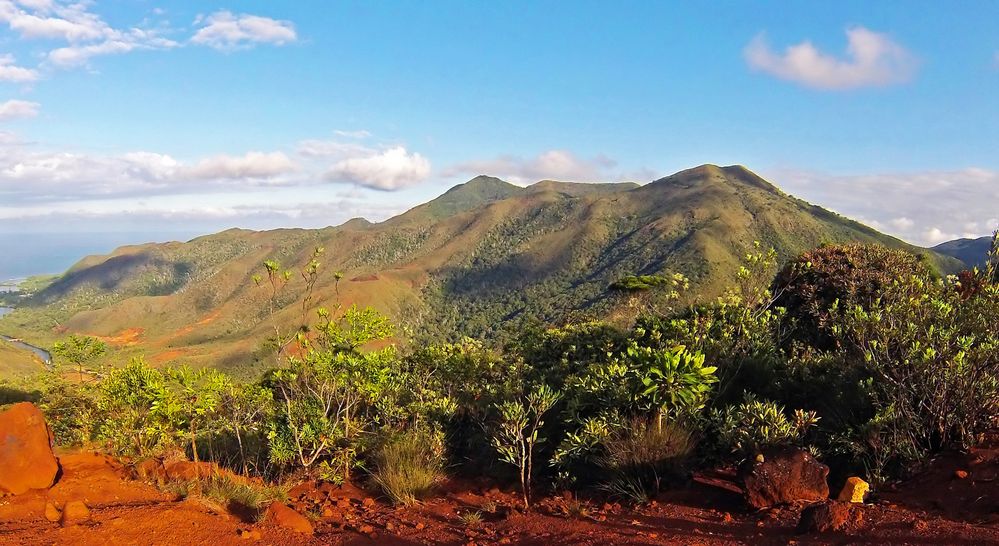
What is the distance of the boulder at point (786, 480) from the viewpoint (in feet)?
18.5

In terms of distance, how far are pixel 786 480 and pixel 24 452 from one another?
8.97 m

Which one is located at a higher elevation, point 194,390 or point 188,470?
point 194,390

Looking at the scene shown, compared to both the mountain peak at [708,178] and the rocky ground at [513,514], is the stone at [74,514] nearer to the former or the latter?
the rocky ground at [513,514]

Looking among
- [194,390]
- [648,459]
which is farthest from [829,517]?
[194,390]

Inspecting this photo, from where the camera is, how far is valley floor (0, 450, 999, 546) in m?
4.78

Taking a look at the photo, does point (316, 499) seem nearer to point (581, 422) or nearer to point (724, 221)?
point (581, 422)

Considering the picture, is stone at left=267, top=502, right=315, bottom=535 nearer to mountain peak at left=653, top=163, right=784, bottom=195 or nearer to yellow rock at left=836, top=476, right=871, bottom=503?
yellow rock at left=836, top=476, right=871, bottom=503

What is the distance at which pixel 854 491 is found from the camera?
17.7 ft

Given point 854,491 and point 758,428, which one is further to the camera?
point 758,428

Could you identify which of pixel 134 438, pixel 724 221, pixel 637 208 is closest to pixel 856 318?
pixel 134 438

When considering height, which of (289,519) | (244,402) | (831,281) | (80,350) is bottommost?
→ (289,519)

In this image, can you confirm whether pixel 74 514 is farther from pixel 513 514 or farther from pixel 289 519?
pixel 513 514

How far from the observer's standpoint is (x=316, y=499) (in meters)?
7.29

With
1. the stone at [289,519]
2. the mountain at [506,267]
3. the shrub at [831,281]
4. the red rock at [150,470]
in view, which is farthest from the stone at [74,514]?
the mountain at [506,267]
